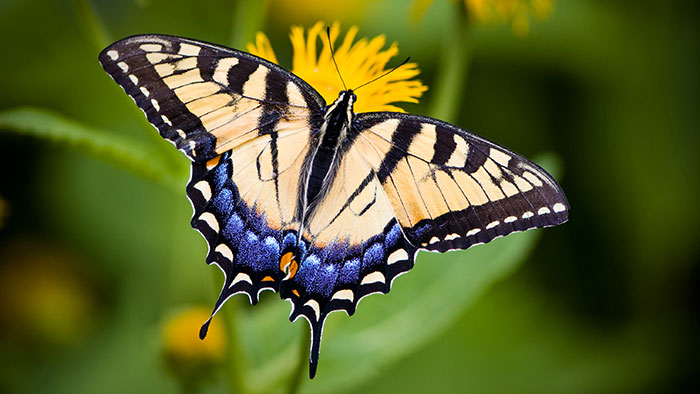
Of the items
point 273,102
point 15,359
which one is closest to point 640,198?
point 273,102

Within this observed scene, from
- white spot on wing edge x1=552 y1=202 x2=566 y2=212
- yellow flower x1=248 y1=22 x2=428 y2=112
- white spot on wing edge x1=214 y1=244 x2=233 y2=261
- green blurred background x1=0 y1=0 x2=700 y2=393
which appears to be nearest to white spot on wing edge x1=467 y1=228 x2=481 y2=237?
white spot on wing edge x1=552 y1=202 x2=566 y2=212

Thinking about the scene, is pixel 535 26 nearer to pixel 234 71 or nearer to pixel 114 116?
pixel 114 116

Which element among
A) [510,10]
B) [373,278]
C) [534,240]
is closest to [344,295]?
[373,278]

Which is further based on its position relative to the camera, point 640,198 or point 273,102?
point 640,198

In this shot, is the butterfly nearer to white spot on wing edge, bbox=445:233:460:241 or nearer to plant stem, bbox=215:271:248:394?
white spot on wing edge, bbox=445:233:460:241

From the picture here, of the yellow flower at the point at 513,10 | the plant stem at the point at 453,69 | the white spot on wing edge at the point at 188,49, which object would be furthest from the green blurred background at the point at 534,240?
the white spot on wing edge at the point at 188,49

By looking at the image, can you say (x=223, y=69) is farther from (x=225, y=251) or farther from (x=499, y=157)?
(x=499, y=157)
